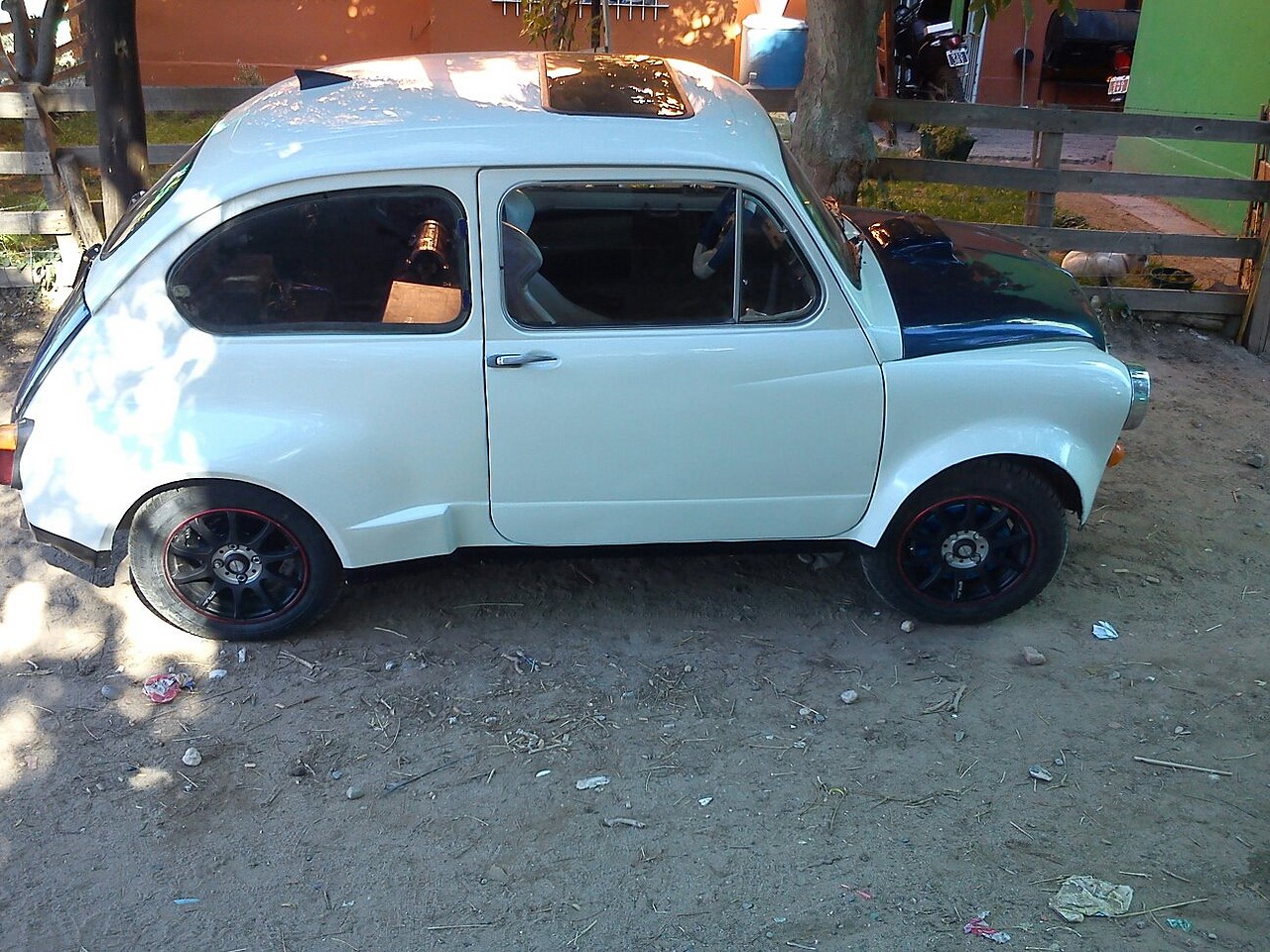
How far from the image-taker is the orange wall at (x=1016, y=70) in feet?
49.0

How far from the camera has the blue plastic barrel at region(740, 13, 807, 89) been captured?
1395 cm

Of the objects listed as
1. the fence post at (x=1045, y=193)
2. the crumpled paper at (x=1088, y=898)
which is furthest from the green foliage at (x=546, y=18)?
the crumpled paper at (x=1088, y=898)

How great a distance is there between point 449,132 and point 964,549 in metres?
2.39

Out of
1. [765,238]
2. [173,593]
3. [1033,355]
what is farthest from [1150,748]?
[173,593]

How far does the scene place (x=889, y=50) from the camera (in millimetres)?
12352

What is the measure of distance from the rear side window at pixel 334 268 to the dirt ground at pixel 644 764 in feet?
3.27

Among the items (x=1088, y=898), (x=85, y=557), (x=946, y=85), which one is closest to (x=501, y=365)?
(x=85, y=557)

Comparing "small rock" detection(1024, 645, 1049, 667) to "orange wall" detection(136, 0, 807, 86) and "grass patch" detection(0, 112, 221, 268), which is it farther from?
"orange wall" detection(136, 0, 807, 86)

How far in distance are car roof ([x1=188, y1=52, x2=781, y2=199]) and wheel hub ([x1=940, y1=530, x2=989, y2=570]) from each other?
154 centimetres

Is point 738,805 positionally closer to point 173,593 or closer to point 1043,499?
point 1043,499

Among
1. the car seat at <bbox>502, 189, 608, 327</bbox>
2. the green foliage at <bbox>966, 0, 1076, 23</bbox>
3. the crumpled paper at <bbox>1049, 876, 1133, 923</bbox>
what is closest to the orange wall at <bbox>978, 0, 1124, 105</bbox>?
the green foliage at <bbox>966, 0, 1076, 23</bbox>

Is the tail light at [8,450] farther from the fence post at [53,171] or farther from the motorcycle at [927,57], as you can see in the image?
the motorcycle at [927,57]

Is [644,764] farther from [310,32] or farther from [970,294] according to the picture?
[310,32]

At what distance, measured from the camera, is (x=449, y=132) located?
3.79 m
